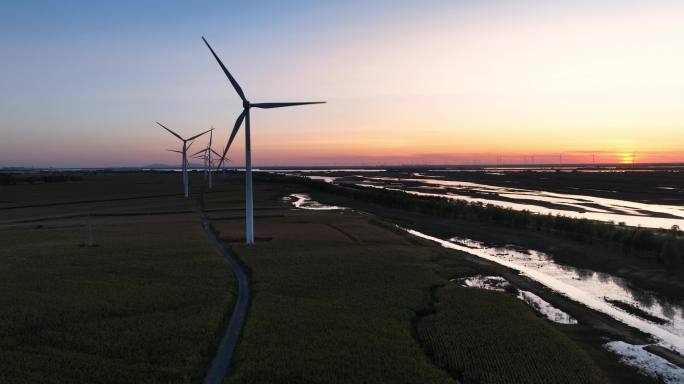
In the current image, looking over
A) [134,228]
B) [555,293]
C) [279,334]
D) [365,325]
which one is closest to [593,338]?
[555,293]

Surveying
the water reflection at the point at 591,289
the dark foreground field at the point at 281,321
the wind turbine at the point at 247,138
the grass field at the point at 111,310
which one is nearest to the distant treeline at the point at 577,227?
the water reflection at the point at 591,289

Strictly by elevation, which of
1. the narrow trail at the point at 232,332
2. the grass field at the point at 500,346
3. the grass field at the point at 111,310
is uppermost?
the grass field at the point at 111,310

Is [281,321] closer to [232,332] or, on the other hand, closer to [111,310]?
[232,332]

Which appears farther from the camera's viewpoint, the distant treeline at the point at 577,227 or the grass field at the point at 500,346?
the distant treeline at the point at 577,227

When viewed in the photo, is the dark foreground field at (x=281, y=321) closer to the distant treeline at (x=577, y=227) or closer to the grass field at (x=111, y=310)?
the grass field at (x=111, y=310)

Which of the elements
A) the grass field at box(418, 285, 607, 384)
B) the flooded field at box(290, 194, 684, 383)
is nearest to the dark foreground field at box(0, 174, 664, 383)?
the grass field at box(418, 285, 607, 384)

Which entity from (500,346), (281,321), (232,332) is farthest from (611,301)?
(232,332)
